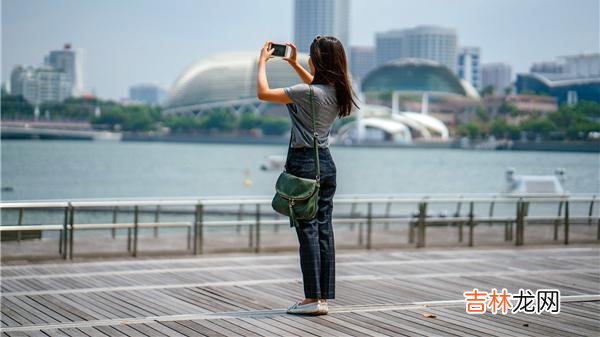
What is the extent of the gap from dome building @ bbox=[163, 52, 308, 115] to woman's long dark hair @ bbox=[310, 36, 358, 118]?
10932 cm

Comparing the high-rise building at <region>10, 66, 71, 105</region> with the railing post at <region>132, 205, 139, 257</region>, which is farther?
the high-rise building at <region>10, 66, 71, 105</region>

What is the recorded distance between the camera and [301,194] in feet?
16.6

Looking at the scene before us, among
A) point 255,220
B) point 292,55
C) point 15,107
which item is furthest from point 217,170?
point 292,55

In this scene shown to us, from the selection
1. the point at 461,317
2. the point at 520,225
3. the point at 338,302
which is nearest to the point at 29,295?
the point at 338,302

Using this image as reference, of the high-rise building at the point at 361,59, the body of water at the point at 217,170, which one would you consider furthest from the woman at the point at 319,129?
the high-rise building at the point at 361,59

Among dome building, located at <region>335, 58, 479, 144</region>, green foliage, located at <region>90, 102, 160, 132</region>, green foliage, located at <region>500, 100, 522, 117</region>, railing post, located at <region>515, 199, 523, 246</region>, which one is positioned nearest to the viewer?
railing post, located at <region>515, 199, 523, 246</region>

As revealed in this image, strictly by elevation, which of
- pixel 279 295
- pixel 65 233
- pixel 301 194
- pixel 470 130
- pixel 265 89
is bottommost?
pixel 279 295

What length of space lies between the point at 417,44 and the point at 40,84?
108 m

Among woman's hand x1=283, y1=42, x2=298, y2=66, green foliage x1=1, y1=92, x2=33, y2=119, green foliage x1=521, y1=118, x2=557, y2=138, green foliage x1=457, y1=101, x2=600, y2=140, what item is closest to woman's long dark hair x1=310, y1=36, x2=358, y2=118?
woman's hand x1=283, y1=42, x2=298, y2=66

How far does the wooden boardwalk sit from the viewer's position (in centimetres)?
511

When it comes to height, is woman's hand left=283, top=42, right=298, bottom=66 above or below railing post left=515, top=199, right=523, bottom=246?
above

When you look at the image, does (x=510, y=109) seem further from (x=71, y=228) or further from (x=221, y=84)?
(x=221, y=84)

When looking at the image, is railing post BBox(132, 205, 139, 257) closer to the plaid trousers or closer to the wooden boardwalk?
the wooden boardwalk

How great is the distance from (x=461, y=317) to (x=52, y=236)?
4.75 m
